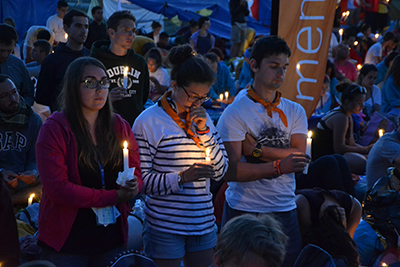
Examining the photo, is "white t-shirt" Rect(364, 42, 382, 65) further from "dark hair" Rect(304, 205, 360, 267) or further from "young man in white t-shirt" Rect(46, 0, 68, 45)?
"dark hair" Rect(304, 205, 360, 267)

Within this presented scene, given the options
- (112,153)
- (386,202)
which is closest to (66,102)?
(112,153)

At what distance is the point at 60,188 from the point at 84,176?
0.15 metres

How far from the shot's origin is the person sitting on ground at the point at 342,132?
5.80 meters

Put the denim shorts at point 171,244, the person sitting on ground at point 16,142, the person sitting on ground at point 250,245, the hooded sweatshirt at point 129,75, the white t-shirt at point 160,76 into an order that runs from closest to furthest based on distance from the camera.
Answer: the person sitting on ground at point 250,245
the denim shorts at point 171,244
the person sitting on ground at point 16,142
the hooded sweatshirt at point 129,75
the white t-shirt at point 160,76

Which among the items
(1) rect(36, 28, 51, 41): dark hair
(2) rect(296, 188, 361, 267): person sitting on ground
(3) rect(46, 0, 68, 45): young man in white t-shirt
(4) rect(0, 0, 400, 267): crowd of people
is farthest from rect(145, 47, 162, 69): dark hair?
(2) rect(296, 188, 361, 267): person sitting on ground

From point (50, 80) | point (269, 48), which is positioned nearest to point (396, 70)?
point (269, 48)

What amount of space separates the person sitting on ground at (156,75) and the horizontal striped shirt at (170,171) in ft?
16.1

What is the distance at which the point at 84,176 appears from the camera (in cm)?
248

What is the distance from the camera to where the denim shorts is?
8.73 feet

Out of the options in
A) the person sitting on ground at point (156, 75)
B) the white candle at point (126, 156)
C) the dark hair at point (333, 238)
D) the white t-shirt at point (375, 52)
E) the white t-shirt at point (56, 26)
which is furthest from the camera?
the white t-shirt at point (375, 52)

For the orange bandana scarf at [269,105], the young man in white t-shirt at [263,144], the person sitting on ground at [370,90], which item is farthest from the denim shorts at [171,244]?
the person sitting on ground at [370,90]

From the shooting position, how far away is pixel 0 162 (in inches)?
170

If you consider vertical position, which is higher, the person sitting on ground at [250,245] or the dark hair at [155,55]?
the dark hair at [155,55]

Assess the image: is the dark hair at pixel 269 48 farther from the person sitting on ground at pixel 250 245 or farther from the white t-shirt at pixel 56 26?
the white t-shirt at pixel 56 26
